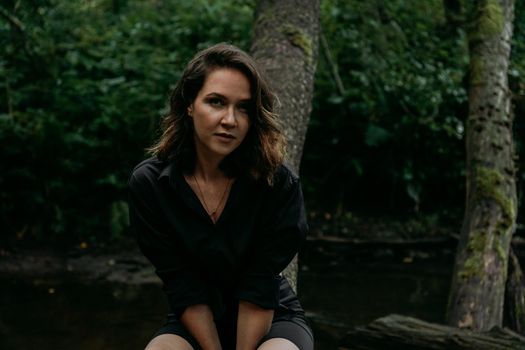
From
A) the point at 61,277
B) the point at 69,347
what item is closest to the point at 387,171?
the point at 61,277

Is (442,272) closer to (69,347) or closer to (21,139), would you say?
(69,347)

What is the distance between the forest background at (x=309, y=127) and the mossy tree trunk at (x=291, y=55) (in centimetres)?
280

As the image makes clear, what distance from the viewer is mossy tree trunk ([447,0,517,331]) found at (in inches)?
183

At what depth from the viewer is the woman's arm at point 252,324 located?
8.77ft

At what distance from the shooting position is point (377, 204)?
9.16 metres

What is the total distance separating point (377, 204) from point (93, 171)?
4118 mm

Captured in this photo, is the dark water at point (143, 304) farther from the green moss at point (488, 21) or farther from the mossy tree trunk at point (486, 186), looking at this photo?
the green moss at point (488, 21)

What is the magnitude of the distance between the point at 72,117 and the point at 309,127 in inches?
131

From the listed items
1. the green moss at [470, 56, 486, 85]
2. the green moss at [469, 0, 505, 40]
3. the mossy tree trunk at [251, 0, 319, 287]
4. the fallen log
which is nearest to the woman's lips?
the mossy tree trunk at [251, 0, 319, 287]

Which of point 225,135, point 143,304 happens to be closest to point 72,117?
point 143,304

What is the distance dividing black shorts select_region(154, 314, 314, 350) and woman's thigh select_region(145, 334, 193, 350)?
0.05 meters

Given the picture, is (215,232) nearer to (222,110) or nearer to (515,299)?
(222,110)

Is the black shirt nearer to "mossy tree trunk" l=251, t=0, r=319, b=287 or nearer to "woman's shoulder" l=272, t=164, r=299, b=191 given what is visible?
"woman's shoulder" l=272, t=164, r=299, b=191

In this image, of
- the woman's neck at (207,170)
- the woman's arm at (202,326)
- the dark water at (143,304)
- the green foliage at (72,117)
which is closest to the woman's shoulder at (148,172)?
the woman's neck at (207,170)
